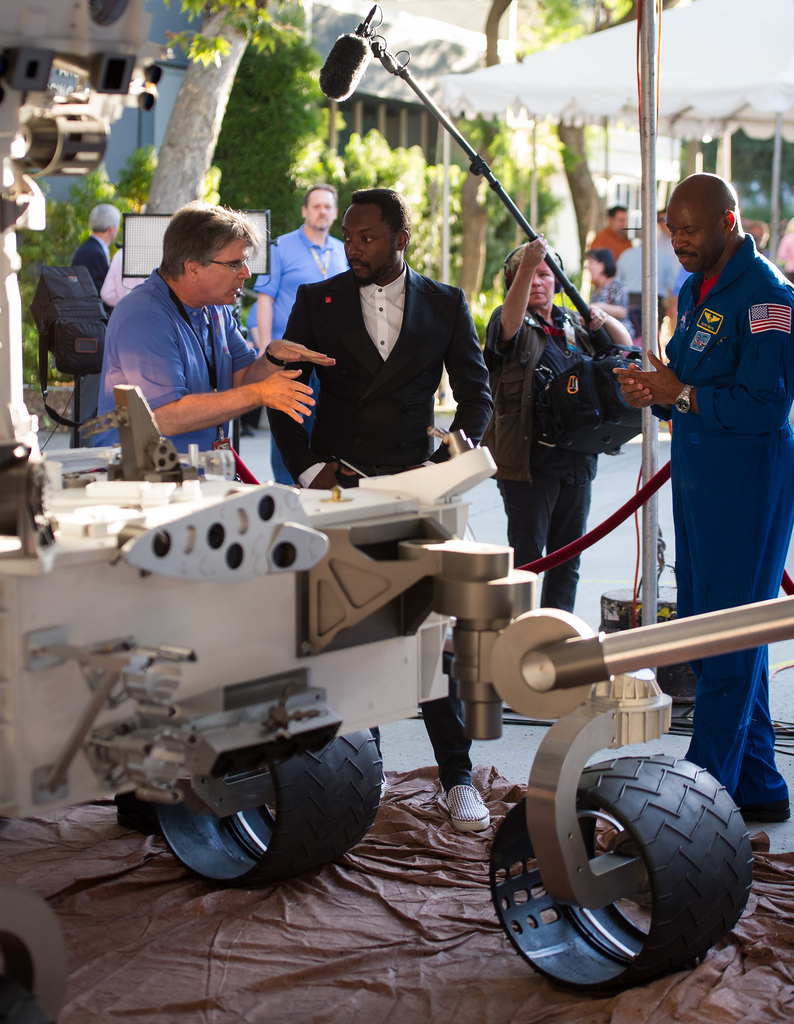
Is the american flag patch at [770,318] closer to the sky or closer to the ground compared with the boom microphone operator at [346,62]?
closer to the ground

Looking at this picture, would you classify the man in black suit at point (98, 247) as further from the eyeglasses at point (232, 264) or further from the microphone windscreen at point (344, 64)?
the eyeglasses at point (232, 264)

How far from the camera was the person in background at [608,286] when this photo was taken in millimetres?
9273

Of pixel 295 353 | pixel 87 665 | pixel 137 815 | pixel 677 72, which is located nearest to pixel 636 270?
pixel 677 72

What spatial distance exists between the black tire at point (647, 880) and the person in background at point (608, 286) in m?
6.77

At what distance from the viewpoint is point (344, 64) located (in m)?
3.82

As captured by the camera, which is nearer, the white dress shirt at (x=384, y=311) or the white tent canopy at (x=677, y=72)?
the white dress shirt at (x=384, y=311)

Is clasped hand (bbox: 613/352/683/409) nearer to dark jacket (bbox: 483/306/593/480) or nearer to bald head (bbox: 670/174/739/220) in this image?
bald head (bbox: 670/174/739/220)

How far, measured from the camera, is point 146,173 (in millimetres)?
12828

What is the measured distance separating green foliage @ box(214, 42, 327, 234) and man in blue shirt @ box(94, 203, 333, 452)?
12.5 metres

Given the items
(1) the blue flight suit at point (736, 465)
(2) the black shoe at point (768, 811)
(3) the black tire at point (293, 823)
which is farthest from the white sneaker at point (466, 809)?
(2) the black shoe at point (768, 811)

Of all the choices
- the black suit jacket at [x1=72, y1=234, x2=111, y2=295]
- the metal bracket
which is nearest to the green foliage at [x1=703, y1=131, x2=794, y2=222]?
the black suit jacket at [x1=72, y1=234, x2=111, y2=295]

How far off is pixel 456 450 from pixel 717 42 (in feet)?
25.3

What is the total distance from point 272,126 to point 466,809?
13.6 meters

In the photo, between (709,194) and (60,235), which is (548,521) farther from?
(60,235)
